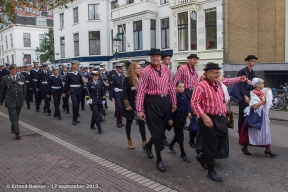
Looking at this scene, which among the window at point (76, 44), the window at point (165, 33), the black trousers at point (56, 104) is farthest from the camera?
the window at point (76, 44)

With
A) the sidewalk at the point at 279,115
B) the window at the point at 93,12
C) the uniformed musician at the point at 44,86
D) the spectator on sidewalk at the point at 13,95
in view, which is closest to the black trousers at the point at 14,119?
the spectator on sidewalk at the point at 13,95

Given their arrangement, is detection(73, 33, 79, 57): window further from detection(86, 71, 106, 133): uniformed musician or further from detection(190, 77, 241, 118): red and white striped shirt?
detection(190, 77, 241, 118): red and white striped shirt

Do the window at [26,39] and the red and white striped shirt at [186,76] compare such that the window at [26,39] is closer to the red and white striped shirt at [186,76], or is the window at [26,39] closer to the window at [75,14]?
the window at [75,14]

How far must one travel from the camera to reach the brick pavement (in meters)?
Answer: 4.62

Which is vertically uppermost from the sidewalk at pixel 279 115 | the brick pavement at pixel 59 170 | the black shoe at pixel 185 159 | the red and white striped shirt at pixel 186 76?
the red and white striped shirt at pixel 186 76

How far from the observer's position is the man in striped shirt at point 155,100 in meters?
5.18

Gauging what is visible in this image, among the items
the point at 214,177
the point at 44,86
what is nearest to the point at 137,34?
the point at 44,86

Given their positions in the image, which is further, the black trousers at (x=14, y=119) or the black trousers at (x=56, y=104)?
the black trousers at (x=56, y=104)

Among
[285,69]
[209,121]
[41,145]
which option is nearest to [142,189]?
[209,121]

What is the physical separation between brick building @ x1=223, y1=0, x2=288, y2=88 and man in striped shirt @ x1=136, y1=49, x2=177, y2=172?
502 inches

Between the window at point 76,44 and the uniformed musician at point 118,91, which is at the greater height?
the window at point 76,44

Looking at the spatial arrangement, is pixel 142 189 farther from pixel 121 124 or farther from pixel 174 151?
pixel 121 124

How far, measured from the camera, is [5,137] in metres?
8.13

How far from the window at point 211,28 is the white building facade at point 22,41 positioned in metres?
37.3
